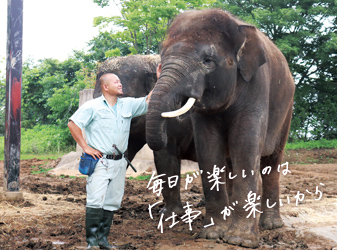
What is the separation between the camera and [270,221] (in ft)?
18.5

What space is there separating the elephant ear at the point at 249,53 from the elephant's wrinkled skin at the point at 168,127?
1.63m

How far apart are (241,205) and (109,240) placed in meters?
1.40

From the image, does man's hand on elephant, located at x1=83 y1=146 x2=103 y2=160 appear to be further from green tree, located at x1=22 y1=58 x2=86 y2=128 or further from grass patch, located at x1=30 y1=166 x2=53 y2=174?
green tree, located at x1=22 y1=58 x2=86 y2=128

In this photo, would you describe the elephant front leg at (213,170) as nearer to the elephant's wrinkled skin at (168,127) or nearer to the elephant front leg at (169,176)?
the elephant's wrinkled skin at (168,127)

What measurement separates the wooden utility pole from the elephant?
3.43m

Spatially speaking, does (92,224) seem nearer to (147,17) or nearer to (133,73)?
(133,73)

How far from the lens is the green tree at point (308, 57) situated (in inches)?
781

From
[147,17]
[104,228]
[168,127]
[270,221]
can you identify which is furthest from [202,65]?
[147,17]

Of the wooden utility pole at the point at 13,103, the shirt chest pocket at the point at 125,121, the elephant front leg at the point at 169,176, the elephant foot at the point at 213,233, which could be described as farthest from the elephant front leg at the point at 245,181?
the wooden utility pole at the point at 13,103

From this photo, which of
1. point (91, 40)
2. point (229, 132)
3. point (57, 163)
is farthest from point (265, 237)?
point (91, 40)

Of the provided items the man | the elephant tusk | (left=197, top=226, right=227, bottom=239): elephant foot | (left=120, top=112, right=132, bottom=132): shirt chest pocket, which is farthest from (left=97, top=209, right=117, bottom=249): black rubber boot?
the elephant tusk

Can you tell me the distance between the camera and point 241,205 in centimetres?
446

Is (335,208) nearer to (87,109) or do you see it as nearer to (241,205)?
(241,205)

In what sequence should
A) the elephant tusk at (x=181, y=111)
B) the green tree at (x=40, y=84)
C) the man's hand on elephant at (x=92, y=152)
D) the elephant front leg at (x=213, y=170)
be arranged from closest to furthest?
the elephant tusk at (x=181, y=111)
the man's hand on elephant at (x=92, y=152)
the elephant front leg at (x=213, y=170)
the green tree at (x=40, y=84)
